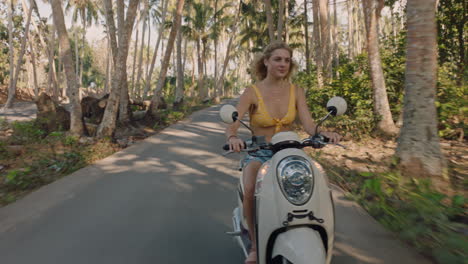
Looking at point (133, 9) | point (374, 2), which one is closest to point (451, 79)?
point (374, 2)

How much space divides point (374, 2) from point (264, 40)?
2189 cm

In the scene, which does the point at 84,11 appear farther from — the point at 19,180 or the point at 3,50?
the point at 19,180

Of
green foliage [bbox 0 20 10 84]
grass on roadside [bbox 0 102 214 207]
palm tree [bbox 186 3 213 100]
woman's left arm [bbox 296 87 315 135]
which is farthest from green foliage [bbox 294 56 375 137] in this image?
green foliage [bbox 0 20 10 84]

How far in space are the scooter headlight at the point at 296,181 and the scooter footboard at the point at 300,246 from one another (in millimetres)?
188

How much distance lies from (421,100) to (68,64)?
9047 millimetres

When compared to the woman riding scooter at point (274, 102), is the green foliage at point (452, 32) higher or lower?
higher

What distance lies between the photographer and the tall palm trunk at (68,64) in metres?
9.45

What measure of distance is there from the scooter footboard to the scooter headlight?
0.62ft

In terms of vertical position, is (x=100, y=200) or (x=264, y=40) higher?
(x=264, y=40)

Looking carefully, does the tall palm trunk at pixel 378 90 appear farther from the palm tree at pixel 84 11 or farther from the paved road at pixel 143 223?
the palm tree at pixel 84 11

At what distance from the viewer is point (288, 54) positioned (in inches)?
115

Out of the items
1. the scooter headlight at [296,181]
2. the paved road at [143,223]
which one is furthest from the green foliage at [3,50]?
the scooter headlight at [296,181]

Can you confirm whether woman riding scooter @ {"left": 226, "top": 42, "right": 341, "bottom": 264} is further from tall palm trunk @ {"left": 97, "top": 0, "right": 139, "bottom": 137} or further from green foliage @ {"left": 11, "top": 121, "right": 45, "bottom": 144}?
green foliage @ {"left": 11, "top": 121, "right": 45, "bottom": 144}

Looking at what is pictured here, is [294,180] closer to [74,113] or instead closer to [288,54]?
[288,54]
